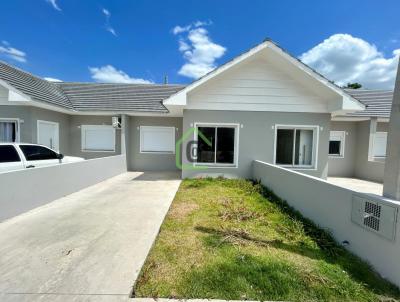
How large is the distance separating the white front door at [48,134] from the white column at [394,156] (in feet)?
41.0

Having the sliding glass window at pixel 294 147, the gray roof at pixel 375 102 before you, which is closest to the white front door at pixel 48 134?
the sliding glass window at pixel 294 147

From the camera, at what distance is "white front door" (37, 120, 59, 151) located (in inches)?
398

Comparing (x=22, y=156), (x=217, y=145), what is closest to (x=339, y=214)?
(x=217, y=145)

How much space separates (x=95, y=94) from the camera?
43.6ft

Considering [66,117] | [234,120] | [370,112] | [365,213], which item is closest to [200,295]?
[365,213]

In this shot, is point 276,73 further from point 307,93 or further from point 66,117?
point 66,117

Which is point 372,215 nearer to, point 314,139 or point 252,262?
point 252,262

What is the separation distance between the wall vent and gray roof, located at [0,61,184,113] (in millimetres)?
9280

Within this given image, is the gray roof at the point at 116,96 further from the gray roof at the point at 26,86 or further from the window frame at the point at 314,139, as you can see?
the window frame at the point at 314,139

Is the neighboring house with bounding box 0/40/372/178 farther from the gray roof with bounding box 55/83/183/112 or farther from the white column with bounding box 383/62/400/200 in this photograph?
the white column with bounding box 383/62/400/200

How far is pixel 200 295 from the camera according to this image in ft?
8.69

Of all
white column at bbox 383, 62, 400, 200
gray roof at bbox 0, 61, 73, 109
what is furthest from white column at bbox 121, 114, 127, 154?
white column at bbox 383, 62, 400, 200

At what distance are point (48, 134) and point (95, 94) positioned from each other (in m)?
3.93

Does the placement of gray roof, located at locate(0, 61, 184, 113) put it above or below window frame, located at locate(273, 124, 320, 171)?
above
